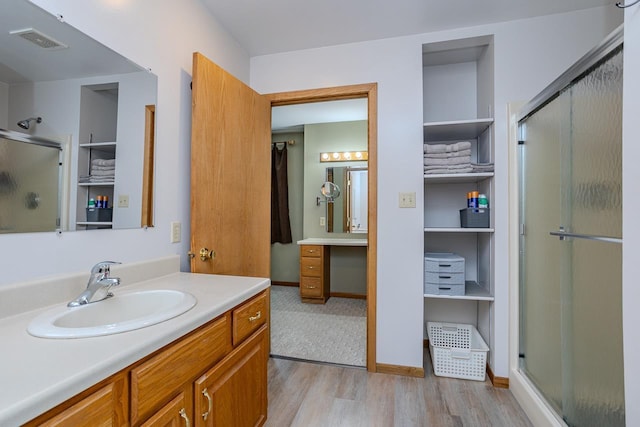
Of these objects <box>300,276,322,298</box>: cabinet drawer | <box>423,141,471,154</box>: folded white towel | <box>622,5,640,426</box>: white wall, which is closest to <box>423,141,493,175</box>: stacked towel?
<box>423,141,471,154</box>: folded white towel

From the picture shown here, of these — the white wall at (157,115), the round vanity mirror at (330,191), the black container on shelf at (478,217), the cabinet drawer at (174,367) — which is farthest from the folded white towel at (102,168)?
the round vanity mirror at (330,191)

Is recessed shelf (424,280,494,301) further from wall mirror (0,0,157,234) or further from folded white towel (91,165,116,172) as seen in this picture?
folded white towel (91,165,116,172)

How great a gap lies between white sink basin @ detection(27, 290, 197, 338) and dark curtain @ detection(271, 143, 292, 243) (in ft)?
11.1

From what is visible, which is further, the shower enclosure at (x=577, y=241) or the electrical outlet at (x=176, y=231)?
the electrical outlet at (x=176, y=231)

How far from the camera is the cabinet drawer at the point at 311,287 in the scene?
12.6ft

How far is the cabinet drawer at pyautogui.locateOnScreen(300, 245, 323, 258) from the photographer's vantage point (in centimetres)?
382

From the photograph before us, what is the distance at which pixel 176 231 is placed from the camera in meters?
1.62

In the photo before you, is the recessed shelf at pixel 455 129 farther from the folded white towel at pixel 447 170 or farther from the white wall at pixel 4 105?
the white wall at pixel 4 105

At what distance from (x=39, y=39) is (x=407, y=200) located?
6.50 ft

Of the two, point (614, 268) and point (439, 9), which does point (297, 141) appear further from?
point (614, 268)

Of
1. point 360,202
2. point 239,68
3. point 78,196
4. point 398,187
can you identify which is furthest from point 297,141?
point 78,196

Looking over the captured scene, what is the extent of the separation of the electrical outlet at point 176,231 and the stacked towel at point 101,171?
41 cm

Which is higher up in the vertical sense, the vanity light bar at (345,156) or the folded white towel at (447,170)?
the vanity light bar at (345,156)

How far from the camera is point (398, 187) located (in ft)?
6.98
